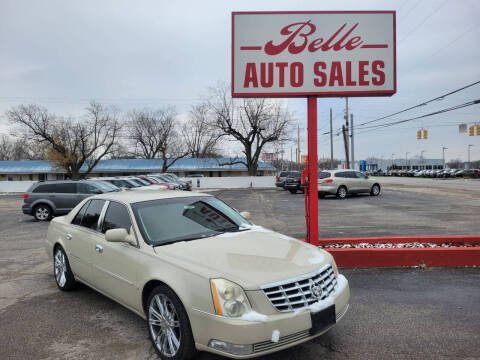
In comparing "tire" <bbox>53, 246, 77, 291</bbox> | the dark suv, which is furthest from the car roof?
the dark suv

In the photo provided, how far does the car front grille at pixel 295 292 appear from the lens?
9.04 ft

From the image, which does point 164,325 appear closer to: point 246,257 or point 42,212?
point 246,257

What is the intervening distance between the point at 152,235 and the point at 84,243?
138 centimetres

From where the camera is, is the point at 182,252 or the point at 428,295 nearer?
the point at 182,252

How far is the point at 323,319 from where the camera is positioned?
290 centimetres

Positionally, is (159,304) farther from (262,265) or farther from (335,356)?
(335,356)

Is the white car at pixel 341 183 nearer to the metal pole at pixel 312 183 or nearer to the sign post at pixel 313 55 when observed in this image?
the sign post at pixel 313 55

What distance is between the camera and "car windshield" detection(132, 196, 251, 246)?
3691 mm

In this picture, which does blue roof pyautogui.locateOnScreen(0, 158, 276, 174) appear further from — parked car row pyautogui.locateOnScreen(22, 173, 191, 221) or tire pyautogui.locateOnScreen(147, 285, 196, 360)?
tire pyautogui.locateOnScreen(147, 285, 196, 360)

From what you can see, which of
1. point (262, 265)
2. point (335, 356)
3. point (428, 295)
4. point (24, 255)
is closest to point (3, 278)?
point (24, 255)

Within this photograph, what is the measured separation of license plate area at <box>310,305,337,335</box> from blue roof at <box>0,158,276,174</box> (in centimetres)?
5473

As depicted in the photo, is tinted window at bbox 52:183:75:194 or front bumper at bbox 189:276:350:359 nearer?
front bumper at bbox 189:276:350:359

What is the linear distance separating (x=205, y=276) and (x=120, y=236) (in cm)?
120

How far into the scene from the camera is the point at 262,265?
3.03 meters
